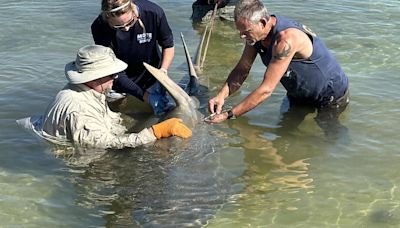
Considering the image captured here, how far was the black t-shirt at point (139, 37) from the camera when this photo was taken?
20.7 ft

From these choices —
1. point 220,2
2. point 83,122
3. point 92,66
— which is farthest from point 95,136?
point 220,2

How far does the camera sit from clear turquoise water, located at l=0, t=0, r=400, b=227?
16.0ft

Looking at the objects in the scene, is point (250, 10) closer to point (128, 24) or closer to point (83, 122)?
point (128, 24)

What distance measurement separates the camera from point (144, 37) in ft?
21.2

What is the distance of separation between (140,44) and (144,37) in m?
0.10

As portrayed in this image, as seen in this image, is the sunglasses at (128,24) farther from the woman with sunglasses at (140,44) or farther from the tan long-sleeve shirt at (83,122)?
the tan long-sleeve shirt at (83,122)

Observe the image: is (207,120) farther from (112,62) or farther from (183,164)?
(112,62)

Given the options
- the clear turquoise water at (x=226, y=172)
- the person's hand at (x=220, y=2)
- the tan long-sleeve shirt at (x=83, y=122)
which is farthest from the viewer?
the person's hand at (x=220, y=2)

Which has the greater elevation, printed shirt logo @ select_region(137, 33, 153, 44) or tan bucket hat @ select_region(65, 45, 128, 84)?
tan bucket hat @ select_region(65, 45, 128, 84)

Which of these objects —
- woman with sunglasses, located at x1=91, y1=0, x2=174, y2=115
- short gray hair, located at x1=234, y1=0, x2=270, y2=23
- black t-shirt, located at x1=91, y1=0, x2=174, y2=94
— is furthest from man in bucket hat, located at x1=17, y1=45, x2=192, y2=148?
short gray hair, located at x1=234, y1=0, x2=270, y2=23

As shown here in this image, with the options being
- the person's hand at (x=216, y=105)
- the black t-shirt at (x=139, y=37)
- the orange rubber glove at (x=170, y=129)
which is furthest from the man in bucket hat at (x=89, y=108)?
the black t-shirt at (x=139, y=37)

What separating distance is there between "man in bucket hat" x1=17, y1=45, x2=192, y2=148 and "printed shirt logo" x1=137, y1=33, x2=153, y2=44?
45.0 inches

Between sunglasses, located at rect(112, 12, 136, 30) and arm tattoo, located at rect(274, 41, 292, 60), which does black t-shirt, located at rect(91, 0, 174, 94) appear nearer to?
sunglasses, located at rect(112, 12, 136, 30)

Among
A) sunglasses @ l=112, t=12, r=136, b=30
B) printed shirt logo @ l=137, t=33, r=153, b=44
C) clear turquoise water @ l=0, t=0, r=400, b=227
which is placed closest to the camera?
clear turquoise water @ l=0, t=0, r=400, b=227
